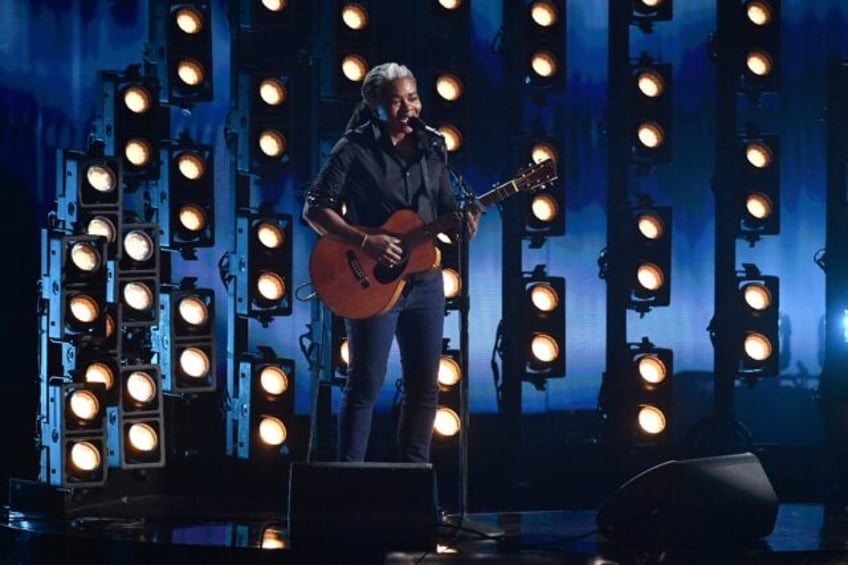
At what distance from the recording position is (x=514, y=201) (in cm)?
670

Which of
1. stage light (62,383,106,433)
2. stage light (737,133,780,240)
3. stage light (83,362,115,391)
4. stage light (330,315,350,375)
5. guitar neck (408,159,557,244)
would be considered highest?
stage light (737,133,780,240)

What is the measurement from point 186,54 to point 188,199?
628 millimetres

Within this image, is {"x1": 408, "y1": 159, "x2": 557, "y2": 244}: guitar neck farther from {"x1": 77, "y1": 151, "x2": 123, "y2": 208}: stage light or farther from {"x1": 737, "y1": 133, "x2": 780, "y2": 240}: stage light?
{"x1": 737, "y1": 133, "x2": 780, "y2": 240}: stage light

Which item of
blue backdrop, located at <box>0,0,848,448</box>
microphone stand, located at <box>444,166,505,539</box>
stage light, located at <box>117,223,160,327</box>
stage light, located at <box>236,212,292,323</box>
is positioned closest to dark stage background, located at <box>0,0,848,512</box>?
blue backdrop, located at <box>0,0,848,448</box>

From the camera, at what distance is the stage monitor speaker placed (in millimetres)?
4516

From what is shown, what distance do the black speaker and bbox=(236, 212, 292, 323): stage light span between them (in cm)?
217

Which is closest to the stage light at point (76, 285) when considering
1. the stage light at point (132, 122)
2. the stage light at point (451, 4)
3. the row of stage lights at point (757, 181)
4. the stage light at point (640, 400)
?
the stage light at point (132, 122)

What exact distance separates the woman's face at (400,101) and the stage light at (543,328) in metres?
1.84

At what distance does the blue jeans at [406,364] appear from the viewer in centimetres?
504

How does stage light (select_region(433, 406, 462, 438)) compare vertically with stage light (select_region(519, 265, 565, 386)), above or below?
below

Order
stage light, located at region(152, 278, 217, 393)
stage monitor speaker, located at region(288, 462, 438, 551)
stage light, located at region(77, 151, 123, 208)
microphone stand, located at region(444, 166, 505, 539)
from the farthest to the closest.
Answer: stage light, located at region(152, 278, 217, 393), stage light, located at region(77, 151, 123, 208), microphone stand, located at region(444, 166, 505, 539), stage monitor speaker, located at region(288, 462, 438, 551)

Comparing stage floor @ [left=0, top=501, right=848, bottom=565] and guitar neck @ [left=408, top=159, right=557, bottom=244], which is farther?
guitar neck @ [left=408, top=159, right=557, bottom=244]

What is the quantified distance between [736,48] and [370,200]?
252 cm

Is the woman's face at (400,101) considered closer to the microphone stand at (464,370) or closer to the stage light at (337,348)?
the microphone stand at (464,370)
